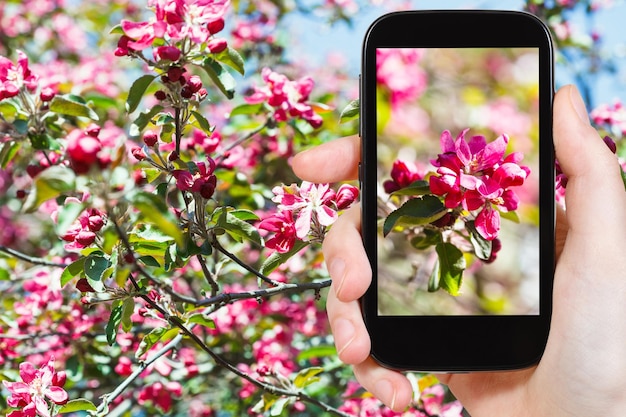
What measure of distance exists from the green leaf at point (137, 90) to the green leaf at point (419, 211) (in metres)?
0.46

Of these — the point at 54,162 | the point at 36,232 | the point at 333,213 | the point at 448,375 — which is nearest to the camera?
the point at 333,213

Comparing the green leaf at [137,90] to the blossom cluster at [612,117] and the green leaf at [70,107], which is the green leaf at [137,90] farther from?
the blossom cluster at [612,117]

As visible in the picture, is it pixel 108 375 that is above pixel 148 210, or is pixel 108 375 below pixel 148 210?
below

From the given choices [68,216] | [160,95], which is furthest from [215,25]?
[68,216]

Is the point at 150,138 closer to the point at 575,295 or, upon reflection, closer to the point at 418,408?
the point at 575,295

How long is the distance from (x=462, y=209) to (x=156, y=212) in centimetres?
55

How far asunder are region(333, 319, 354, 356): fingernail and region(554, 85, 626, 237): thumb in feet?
1.26

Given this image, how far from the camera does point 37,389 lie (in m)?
1.16

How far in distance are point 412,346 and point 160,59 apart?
60 cm

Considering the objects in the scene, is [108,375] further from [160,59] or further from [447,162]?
[447,162]

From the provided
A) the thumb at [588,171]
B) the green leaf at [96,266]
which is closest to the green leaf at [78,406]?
Answer: the green leaf at [96,266]

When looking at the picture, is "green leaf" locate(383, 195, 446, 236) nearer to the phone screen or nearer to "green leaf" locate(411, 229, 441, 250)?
the phone screen

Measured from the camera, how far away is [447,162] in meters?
1.00

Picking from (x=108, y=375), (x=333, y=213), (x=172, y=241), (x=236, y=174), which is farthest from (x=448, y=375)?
(x=108, y=375)
